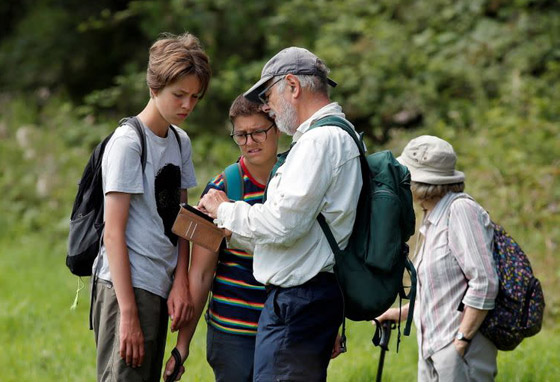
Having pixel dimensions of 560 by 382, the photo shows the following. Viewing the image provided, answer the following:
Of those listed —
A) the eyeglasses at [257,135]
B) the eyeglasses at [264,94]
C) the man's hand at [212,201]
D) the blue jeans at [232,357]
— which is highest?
the eyeglasses at [264,94]

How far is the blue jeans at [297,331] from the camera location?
10.3ft

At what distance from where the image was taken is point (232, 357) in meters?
3.57

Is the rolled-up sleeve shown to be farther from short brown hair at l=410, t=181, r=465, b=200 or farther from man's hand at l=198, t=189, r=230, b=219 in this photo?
man's hand at l=198, t=189, r=230, b=219

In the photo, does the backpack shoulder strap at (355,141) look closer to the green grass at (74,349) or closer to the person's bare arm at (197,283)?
the person's bare arm at (197,283)

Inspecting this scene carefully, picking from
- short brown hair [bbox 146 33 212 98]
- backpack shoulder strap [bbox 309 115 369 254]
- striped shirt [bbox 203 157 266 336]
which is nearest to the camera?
backpack shoulder strap [bbox 309 115 369 254]

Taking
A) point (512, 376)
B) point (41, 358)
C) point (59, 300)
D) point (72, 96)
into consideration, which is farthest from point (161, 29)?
point (512, 376)

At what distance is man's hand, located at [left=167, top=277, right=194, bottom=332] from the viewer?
3.54m

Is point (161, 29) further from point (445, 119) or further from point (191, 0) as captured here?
point (445, 119)

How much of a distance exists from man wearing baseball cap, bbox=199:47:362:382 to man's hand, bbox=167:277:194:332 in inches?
17.6

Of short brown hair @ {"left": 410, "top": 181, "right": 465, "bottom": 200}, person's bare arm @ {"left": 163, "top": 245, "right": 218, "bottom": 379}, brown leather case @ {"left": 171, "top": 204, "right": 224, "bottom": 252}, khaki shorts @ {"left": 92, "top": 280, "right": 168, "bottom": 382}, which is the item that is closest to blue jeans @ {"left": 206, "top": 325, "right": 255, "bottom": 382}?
person's bare arm @ {"left": 163, "top": 245, "right": 218, "bottom": 379}

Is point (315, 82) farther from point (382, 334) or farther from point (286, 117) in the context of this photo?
point (382, 334)

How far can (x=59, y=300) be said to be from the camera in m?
7.98

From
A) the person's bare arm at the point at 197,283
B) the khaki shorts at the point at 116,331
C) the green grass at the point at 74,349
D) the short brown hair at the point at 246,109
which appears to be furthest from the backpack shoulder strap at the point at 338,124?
A: the green grass at the point at 74,349

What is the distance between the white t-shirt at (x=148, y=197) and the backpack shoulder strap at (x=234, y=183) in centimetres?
22
